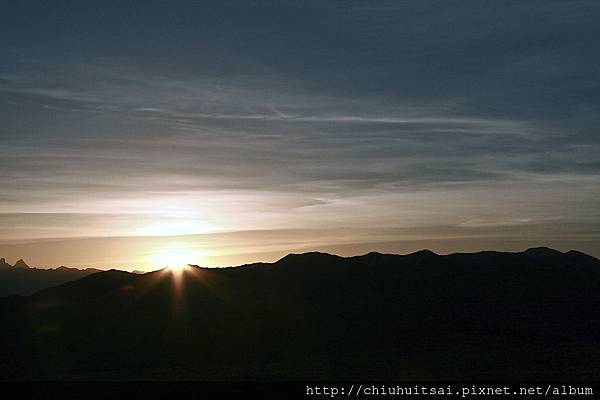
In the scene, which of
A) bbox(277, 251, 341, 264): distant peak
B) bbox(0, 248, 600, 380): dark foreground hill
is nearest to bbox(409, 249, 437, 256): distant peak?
bbox(0, 248, 600, 380): dark foreground hill

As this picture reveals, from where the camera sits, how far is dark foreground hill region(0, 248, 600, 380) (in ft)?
176

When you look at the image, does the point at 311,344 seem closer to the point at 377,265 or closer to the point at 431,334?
the point at 431,334

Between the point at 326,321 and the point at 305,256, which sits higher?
the point at 305,256

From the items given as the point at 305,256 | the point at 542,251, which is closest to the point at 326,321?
the point at 305,256

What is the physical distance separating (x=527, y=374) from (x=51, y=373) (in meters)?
34.6

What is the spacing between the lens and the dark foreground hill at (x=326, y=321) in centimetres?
5372

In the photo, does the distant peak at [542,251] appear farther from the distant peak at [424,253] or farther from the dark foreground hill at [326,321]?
the distant peak at [424,253]

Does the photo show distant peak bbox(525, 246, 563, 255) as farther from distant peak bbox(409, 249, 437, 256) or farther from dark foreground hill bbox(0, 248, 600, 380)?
distant peak bbox(409, 249, 437, 256)

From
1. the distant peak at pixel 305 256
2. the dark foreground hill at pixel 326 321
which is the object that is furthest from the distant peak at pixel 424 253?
the distant peak at pixel 305 256

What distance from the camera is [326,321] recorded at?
77.2 meters

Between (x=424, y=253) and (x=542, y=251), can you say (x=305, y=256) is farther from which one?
(x=542, y=251)

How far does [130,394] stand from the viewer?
30.8 metres

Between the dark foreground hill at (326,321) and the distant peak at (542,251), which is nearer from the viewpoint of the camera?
the dark foreground hill at (326,321)

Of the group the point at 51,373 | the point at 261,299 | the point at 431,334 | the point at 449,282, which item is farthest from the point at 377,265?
the point at 51,373
